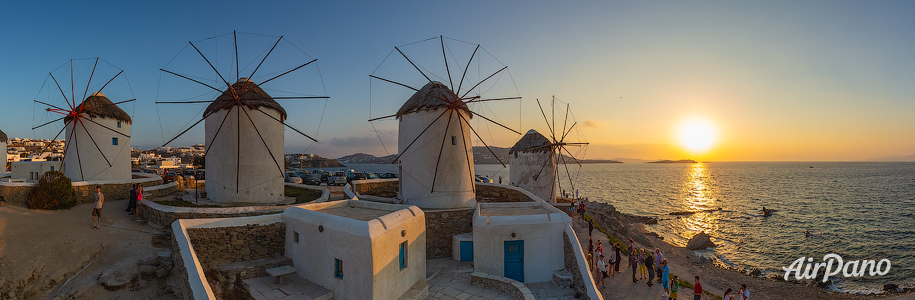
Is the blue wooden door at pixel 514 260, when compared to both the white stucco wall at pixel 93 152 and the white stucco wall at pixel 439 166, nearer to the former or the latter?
the white stucco wall at pixel 439 166

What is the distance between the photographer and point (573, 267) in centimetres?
1283

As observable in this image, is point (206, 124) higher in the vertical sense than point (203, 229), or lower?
higher

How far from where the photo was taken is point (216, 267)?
10422 millimetres

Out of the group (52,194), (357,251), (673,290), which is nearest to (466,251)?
(357,251)

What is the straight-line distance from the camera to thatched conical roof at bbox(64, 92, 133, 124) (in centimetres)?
1880

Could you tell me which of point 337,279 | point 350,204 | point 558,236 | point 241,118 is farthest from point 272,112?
point 558,236

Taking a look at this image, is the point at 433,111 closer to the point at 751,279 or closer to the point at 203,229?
the point at 203,229

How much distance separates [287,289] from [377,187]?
13936 mm

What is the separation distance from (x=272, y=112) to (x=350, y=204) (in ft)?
21.7

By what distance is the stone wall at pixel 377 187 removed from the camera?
2255cm

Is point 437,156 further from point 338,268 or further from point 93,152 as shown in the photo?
point 93,152

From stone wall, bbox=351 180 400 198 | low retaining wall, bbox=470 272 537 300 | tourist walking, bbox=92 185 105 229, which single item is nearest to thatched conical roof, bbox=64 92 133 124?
tourist walking, bbox=92 185 105 229

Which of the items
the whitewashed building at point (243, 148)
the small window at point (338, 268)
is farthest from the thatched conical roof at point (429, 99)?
the small window at point (338, 268)

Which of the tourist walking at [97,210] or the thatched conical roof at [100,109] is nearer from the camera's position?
the tourist walking at [97,210]
